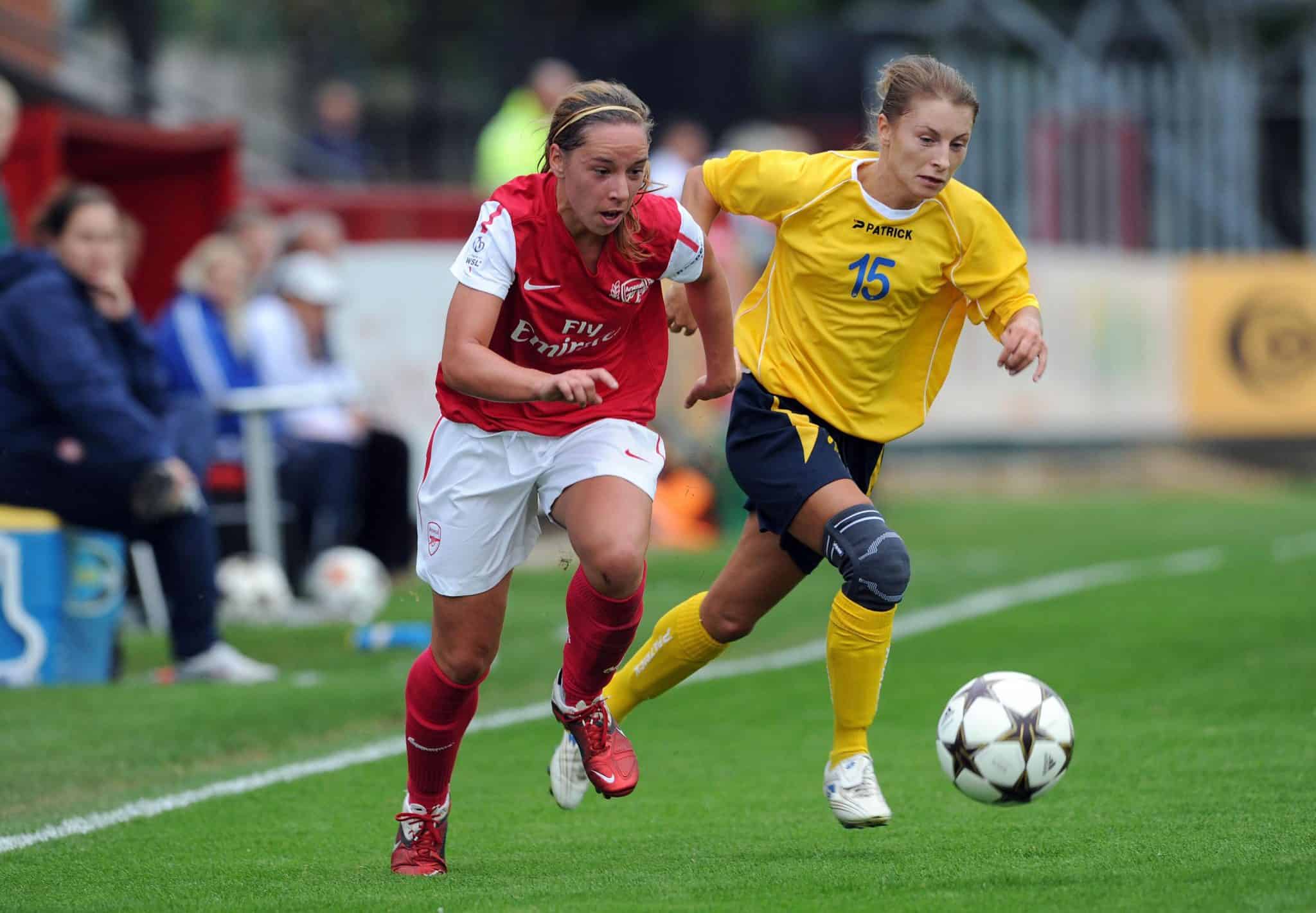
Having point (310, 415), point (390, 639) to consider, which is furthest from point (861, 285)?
point (310, 415)

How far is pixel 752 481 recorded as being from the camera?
6.00 m

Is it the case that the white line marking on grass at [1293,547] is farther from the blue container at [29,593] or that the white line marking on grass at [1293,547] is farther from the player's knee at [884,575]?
the player's knee at [884,575]

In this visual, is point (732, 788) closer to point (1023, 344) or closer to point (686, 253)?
point (1023, 344)

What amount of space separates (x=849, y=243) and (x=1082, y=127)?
53.9ft

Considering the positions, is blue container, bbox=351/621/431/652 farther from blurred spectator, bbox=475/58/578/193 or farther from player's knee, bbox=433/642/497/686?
blurred spectator, bbox=475/58/578/193

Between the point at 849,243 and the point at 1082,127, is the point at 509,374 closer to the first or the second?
the point at 849,243

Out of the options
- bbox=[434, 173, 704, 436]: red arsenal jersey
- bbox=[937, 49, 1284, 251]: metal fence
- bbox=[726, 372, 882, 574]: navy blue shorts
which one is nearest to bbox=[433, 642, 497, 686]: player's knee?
bbox=[434, 173, 704, 436]: red arsenal jersey

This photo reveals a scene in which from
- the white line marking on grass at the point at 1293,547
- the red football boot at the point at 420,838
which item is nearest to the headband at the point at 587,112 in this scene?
the red football boot at the point at 420,838

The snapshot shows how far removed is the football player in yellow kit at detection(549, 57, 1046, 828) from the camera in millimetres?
5746

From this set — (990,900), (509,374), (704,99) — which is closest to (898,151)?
(509,374)

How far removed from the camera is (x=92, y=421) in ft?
28.6

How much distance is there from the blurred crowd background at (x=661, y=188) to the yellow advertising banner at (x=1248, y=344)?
3 cm

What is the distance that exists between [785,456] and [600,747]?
3.42ft

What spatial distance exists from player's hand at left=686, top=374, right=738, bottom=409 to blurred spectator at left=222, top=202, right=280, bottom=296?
6.99 metres
